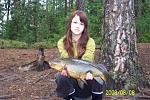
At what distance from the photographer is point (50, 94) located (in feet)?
15.9

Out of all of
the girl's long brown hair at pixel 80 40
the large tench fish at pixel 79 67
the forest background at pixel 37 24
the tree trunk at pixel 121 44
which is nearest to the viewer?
the large tench fish at pixel 79 67

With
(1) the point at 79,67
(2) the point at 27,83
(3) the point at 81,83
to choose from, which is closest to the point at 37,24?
(2) the point at 27,83

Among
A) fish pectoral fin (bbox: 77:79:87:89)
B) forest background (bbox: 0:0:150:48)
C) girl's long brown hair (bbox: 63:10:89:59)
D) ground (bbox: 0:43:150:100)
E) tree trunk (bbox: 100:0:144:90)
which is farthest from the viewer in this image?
forest background (bbox: 0:0:150:48)

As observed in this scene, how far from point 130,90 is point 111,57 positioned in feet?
1.98

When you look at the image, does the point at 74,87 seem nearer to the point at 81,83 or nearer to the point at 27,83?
the point at 81,83

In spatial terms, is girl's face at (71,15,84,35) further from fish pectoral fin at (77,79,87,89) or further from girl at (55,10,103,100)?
fish pectoral fin at (77,79,87,89)

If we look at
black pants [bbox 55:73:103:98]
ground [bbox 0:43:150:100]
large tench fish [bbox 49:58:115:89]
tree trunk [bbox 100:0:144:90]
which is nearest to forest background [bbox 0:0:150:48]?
ground [bbox 0:43:150:100]

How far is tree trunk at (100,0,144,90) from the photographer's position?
459 cm

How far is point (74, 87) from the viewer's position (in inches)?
152

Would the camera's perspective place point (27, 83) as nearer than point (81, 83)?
No

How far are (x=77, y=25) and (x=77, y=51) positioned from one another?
351 mm

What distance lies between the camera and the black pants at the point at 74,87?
371 centimetres
